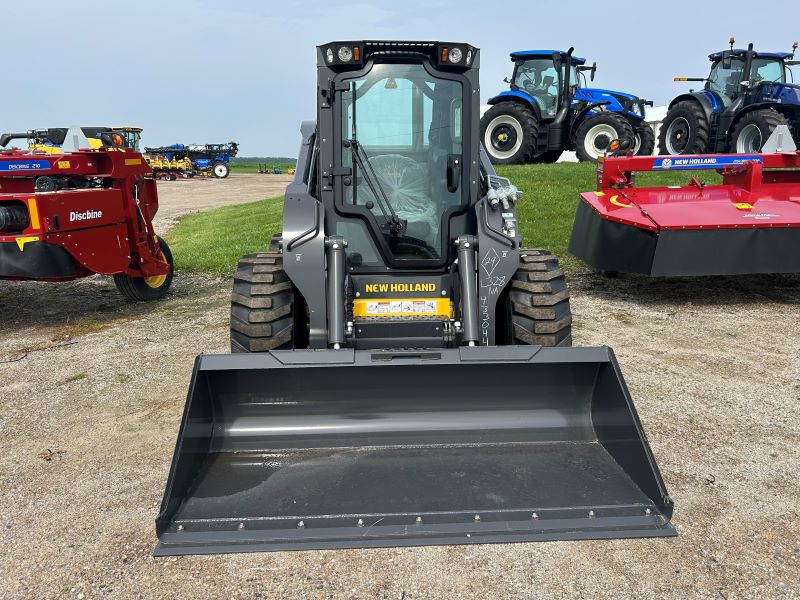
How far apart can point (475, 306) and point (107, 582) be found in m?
2.29

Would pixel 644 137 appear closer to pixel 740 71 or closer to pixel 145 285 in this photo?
pixel 740 71

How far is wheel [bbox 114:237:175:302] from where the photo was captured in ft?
23.6

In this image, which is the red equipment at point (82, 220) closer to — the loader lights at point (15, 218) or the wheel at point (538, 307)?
the loader lights at point (15, 218)

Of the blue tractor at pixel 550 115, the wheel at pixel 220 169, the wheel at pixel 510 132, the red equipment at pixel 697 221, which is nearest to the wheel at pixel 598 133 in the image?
the blue tractor at pixel 550 115

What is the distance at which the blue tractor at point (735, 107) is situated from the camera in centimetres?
1344

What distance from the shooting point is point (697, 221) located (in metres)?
6.04

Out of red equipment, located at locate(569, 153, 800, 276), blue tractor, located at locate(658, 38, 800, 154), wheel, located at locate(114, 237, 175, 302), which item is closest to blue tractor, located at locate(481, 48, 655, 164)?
blue tractor, located at locate(658, 38, 800, 154)

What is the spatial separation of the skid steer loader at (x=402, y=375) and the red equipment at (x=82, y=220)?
249 cm

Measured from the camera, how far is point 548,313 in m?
3.82

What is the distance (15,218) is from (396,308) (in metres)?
3.70

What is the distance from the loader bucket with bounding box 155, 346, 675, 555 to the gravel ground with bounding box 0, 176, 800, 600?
15 cm

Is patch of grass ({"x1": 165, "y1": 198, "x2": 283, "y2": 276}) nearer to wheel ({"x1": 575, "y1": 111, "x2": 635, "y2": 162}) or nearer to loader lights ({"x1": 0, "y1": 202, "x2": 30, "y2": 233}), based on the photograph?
loader lights ({"x1": 0, "y1": 202, "x2": 30, "y2": 233})

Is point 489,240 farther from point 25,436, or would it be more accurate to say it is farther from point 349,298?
point 25,436

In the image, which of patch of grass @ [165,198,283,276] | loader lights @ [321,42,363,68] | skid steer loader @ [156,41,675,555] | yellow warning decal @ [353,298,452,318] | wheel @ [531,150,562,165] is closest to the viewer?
skid steer loader @ [156,41,675,555]
